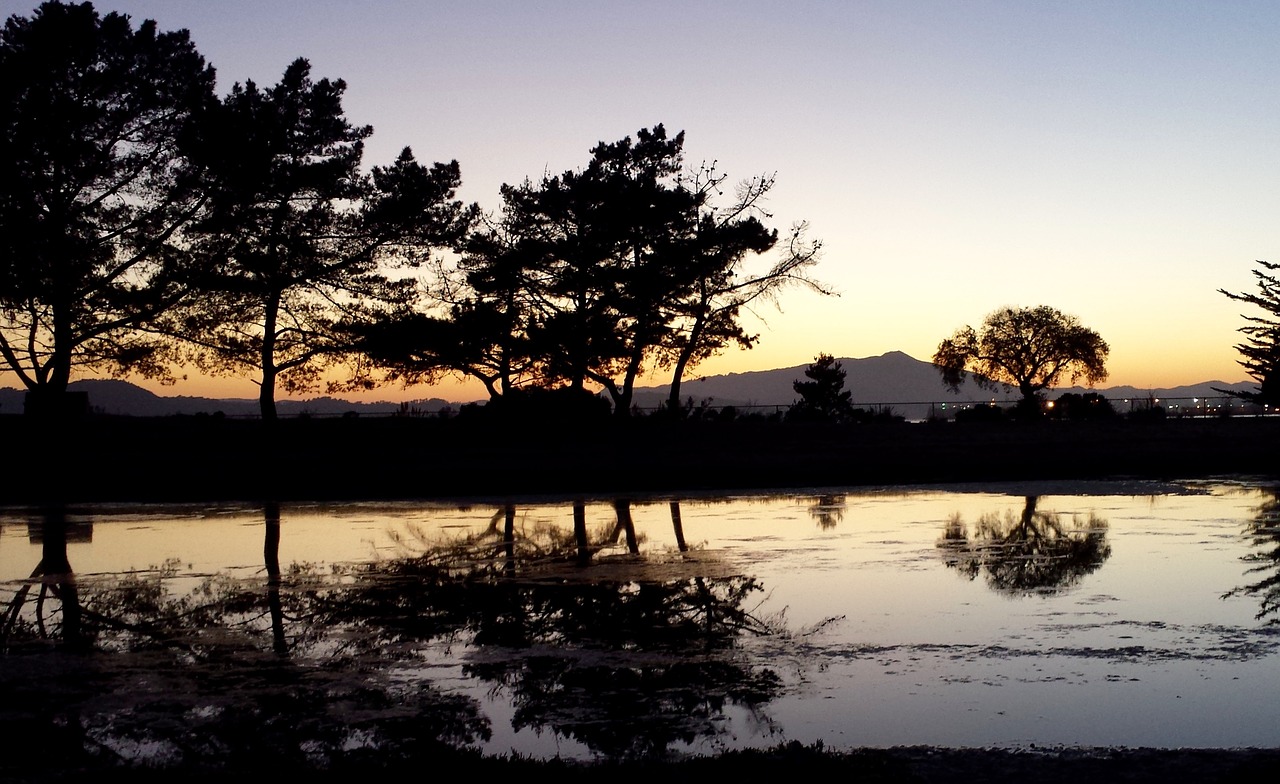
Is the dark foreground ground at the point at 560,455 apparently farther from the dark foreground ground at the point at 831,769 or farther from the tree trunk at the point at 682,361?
the dark foreground ground at the point at 831,769

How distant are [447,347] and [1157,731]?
4712cm

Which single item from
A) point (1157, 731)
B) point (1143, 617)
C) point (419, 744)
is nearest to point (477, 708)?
point (419, 744)

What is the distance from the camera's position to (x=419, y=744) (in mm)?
8359

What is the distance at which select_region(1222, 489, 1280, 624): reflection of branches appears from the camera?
1324 centimetres

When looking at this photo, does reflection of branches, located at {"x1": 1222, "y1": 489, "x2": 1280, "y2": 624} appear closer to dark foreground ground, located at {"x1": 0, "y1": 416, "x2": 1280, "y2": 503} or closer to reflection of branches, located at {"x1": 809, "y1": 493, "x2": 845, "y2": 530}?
reflection of branches, located at {"x1": 809, "y1": 493, "x2": 845, "y2": 530}

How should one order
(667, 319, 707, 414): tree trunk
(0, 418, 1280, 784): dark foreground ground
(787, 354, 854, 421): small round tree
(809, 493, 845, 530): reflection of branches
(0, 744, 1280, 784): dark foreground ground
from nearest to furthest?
(0, 744, 1280, 784): dark foreground ground → (809, 493, 845, 530): reflection of branches → (0, 418, 1280, 784): dark foreground ground → (667, 319, 707, 414): tree trunk → (787, 354, 854, 421): small round tree

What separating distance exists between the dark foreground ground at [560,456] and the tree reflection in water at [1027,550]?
40.7ft

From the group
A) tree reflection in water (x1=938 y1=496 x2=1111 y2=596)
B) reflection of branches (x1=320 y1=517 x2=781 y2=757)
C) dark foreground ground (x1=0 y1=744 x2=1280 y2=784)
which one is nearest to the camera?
dark foreground ground (x1=0 y1=744 x2=1280 y2=784)

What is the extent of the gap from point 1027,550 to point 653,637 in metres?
8.17

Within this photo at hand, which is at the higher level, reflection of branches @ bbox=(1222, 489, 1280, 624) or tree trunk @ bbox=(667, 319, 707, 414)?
tree trunk @ bbox=(667, 319, 707, 414)

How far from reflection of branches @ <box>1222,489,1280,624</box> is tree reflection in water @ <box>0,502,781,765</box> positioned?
5182 millimetres

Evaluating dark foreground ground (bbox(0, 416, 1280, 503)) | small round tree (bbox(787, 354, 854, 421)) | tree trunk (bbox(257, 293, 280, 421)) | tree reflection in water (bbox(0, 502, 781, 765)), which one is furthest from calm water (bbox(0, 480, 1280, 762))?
small round tree (bbox(787, 354, 854, 421))

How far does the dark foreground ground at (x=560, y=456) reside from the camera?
35.8 m

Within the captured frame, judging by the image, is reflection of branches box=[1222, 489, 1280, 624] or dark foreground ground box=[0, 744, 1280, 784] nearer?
dark foreground ground box=[0, 744, 1280, 784]
